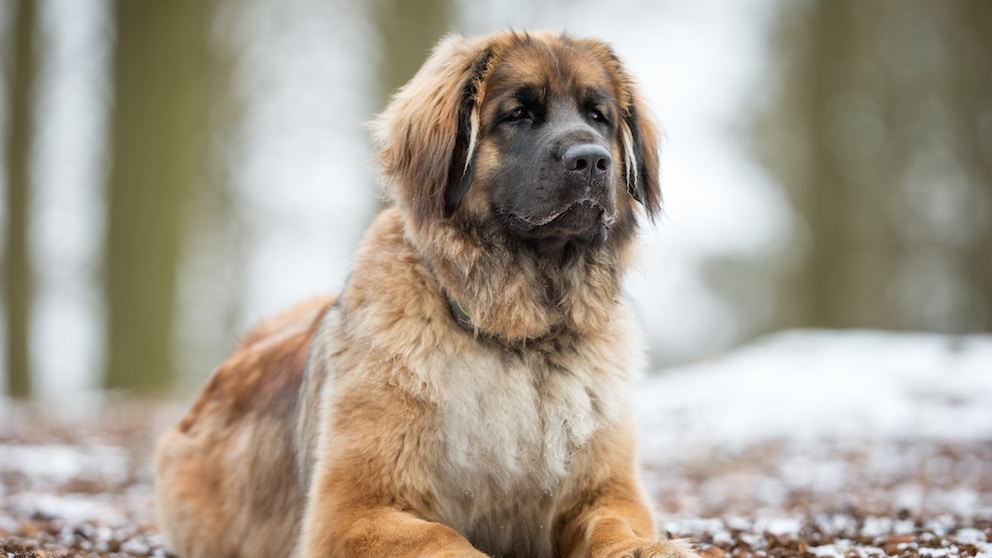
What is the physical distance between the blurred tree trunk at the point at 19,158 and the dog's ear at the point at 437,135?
39.0 feet

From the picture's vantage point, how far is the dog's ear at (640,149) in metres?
4.27

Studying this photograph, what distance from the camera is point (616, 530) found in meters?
3.38

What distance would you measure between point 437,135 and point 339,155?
544 inches

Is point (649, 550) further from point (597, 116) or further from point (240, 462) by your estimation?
point (240, 462)

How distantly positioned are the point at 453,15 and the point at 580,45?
11.4m

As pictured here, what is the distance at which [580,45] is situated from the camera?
422cm

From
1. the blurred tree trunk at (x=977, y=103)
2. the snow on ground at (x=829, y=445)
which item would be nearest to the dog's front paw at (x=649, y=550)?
the snow on ground at (x=829, y=445)

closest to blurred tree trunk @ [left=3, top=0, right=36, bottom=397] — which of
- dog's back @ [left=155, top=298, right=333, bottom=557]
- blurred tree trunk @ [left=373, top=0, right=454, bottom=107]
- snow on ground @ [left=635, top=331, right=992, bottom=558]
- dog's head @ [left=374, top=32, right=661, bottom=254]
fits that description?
blurred tree trunk @ [left=373, top=0, right=454, bottom=107]

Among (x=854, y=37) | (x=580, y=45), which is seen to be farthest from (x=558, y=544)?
(x=854, y=37)

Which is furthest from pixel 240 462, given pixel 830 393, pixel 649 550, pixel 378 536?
pixel 830 393

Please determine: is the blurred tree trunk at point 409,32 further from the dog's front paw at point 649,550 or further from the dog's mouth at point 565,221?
the dog's front paw at point 649,550

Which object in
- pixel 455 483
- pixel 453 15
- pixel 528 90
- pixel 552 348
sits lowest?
pixel 455 483

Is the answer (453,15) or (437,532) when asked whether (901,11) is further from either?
(437,532)

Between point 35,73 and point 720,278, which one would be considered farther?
point 720,278
